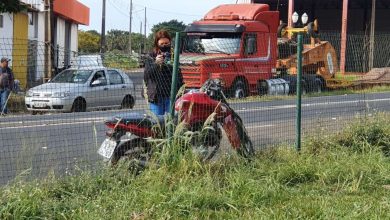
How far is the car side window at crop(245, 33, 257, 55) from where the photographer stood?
20677mm

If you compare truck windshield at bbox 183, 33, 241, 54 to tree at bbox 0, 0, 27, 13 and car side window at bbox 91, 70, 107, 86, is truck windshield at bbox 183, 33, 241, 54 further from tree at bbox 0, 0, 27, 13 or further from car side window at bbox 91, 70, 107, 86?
tree at bbox 0, 0, 27, 13

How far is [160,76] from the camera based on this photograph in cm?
743

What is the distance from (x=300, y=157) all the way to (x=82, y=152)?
106 inches

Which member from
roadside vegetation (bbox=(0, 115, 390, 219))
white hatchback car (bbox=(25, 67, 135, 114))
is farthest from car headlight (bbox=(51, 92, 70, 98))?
roadside vegetation (bbox=(0, 115, 390, 219))

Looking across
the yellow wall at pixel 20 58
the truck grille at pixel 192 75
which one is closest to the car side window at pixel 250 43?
the truck grille at pixel 192 75

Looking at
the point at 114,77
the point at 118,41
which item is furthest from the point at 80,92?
the point at 118,41

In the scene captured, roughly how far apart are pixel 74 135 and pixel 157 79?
5.15ft

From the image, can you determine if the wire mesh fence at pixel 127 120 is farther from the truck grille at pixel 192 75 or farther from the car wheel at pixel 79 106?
the truck grille at pixel 192 75

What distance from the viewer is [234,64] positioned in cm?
2081

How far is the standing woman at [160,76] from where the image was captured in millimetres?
7395

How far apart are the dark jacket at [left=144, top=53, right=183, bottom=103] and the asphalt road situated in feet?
2.14

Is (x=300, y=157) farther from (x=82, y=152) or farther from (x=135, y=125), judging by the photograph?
(x=82, y=152)

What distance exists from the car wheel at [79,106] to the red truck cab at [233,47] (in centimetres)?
445

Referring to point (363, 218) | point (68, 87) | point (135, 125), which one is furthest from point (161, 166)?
point (68, 87)
